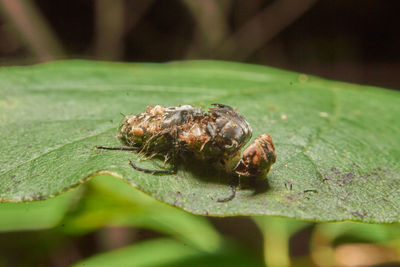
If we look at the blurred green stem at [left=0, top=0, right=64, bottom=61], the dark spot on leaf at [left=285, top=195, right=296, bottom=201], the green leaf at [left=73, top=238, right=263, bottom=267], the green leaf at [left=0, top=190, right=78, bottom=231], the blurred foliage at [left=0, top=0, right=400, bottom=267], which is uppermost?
the blurred foliage at [left=0, top=0, right=400, bottom=267]

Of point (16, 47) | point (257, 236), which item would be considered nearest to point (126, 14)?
point (16, 47)

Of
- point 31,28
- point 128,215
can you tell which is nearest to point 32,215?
point 128,215

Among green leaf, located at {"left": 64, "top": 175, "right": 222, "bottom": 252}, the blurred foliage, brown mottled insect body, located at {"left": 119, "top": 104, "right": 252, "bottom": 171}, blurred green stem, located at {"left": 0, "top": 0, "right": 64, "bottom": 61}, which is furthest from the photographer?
the blurred foliage

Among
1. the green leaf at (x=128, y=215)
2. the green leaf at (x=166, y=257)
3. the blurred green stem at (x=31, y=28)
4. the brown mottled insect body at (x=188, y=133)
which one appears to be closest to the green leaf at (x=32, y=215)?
the green leaf at (x=128, y=215)

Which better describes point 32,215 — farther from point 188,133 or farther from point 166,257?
point 188,133

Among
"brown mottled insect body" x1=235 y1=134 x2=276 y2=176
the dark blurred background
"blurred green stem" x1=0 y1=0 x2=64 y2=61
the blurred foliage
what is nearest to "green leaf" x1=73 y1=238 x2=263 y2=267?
"brown mottled insect body" x1=235 y1=134 x2=276 y2=176

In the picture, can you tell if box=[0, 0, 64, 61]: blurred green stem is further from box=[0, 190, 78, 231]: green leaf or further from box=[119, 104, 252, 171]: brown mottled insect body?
box=[119, 104, 252, 171]: brown mottled insect body
